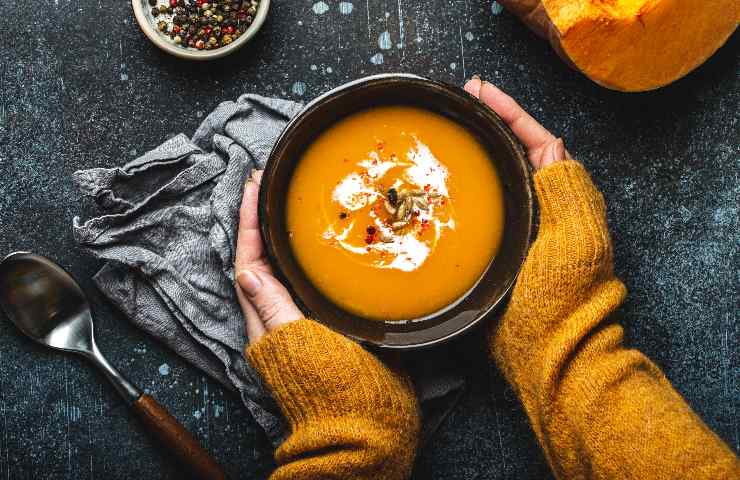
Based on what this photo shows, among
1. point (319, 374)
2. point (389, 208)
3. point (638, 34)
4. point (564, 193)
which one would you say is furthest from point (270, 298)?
point (638, 34)

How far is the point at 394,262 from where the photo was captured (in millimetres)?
1159

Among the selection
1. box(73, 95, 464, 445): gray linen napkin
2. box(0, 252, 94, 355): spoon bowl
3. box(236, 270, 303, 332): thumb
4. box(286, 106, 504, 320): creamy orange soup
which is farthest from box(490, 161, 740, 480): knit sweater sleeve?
box(0, 252, 94, 355): spoon bowl

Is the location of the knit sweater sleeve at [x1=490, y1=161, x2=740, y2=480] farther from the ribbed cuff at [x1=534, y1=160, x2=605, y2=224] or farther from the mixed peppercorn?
the mixed peppercorn

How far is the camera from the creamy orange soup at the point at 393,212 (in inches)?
45.7

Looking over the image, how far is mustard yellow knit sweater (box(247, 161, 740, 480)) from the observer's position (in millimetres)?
1142

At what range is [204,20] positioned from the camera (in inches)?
53.0

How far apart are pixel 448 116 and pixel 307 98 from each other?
0.33 metres

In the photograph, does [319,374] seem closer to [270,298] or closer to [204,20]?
[270,298]

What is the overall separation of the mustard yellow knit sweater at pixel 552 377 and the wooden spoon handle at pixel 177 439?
152 millimetres

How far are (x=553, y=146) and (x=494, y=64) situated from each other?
26 cm

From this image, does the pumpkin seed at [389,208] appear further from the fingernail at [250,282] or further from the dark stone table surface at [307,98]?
the dark stone table surface at [307,98]

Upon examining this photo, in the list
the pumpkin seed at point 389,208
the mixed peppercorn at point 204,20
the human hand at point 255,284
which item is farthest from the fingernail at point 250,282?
the mixed peppercorn at point 204,20

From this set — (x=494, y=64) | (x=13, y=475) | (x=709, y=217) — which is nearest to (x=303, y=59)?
(x=494, y=64)

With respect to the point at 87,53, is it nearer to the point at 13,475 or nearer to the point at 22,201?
Result: the point at 22,201
